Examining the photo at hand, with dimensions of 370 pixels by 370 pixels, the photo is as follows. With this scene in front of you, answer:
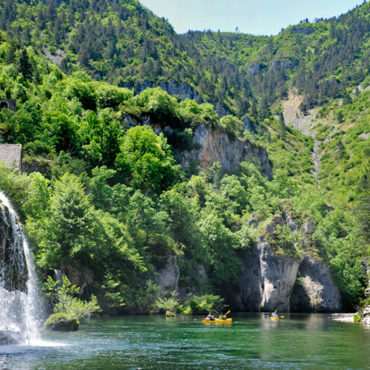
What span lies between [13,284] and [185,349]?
10.6m

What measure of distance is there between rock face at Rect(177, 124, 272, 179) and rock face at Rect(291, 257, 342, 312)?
89.8 ft

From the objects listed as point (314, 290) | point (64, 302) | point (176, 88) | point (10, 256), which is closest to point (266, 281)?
point (314, 290)

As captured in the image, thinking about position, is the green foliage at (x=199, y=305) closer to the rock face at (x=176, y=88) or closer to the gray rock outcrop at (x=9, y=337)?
the gray rock outcrop at (x=9, y=337)

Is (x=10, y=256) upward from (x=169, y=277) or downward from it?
upward

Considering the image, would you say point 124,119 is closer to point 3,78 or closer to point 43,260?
point 3,78

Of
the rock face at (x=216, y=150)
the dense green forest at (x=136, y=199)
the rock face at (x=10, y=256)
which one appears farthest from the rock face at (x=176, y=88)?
the rock face at (x=10, y=256)

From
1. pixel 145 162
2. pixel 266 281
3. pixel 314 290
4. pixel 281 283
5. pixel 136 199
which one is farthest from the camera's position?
pixel 314 290

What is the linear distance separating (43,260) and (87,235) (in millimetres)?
5272

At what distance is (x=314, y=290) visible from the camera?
7869 centimetres

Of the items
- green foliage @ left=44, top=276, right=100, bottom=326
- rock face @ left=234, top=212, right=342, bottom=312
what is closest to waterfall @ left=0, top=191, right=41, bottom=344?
green foliage @ left=44, top=276, right=100, bottom=326

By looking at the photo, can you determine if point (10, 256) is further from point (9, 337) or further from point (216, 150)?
point (216, 150)

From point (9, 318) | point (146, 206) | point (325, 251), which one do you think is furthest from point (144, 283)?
point (325, 251)

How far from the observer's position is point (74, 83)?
276ft

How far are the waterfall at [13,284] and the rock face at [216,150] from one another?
2414 inches
